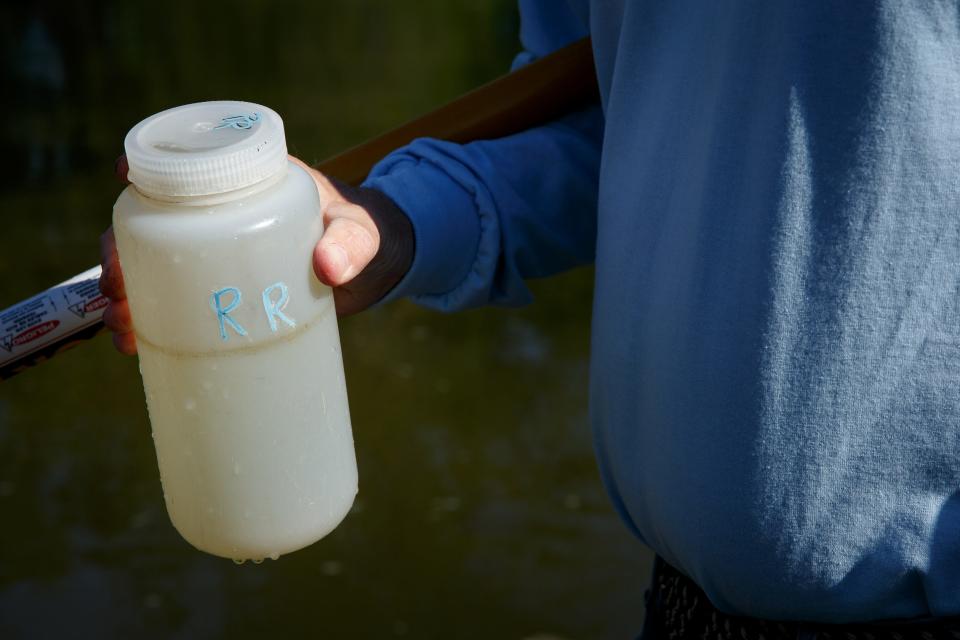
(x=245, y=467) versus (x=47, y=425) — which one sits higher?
(x=245, y=467)

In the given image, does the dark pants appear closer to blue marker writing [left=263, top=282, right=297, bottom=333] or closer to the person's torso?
the person's torso

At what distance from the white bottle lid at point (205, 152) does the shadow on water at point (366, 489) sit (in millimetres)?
1904

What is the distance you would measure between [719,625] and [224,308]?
0.54 meters

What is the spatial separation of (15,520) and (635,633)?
1.50 m

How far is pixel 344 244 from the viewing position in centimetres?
90

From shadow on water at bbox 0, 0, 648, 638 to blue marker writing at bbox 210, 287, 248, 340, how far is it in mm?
1879

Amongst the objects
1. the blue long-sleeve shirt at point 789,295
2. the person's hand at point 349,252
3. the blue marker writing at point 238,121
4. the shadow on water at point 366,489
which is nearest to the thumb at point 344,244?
the person's hand at point 349,252

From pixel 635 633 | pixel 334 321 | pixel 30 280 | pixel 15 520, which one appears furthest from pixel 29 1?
pixel 334 321

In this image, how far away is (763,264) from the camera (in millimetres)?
914

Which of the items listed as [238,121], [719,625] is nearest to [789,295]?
[719,625]

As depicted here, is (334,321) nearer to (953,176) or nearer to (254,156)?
(254,156)

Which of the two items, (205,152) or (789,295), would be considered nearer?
(205,152)

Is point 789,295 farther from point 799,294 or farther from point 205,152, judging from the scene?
point 205,152

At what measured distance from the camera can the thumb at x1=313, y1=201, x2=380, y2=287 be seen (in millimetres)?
864
